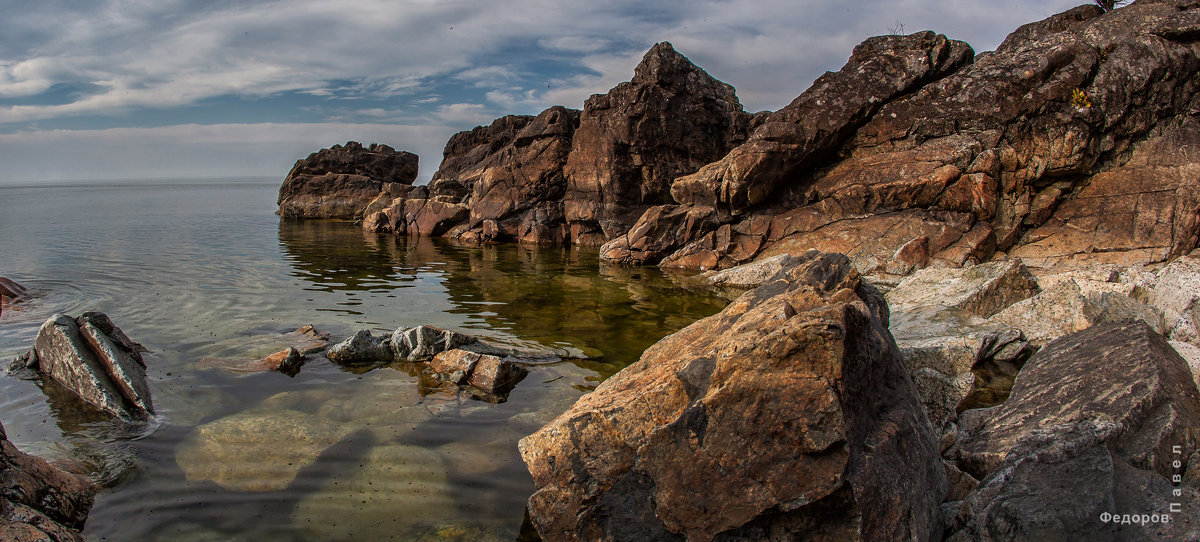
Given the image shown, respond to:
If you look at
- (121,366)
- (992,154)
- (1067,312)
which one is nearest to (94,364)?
(121,366)

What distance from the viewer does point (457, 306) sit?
17297 millimetres

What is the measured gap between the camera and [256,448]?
7633 mm

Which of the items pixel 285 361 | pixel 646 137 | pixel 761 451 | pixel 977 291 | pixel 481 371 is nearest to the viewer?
pixel 761 451

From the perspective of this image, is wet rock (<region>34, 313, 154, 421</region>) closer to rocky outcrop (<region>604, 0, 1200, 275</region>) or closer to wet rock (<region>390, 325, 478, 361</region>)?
wet rock (<region>390, 325, 478, 361</region>)

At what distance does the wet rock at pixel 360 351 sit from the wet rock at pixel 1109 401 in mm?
9076

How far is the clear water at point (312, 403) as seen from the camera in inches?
248

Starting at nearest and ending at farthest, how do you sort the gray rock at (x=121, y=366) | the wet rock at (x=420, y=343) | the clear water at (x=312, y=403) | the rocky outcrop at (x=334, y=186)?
the clear water at (x=312, y=403), the gray rock at (x=121, y=366), the wet rock at (x=420, y=343), the rocky outcrop at (x=334, y=186)

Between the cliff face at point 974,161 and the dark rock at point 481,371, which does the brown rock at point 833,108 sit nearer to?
the cliff face at point 974,161

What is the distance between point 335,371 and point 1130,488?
34.2 ft

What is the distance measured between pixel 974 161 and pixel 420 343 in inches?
706

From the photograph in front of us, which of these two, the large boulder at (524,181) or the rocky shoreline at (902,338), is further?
the large boulder at (524,181)

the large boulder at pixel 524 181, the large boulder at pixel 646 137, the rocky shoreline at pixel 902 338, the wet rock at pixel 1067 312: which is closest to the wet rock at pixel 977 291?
the rocky shoreline at pixel 902 338

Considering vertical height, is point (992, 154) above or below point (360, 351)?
above

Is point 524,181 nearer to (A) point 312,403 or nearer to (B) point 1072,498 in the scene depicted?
(A) point 312,403
